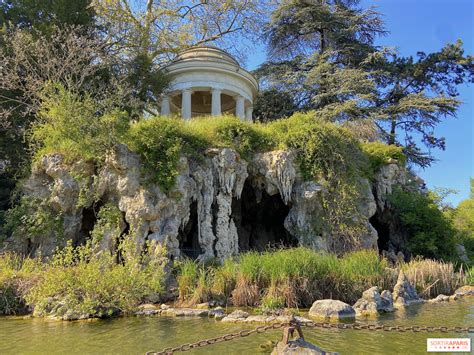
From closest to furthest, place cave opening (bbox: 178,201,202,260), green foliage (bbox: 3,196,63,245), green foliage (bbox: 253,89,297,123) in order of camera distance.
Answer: green foliage (bbox: 3,196,63,245) < cave opening (bbox: 178,201,202,260) < green foliage (bbox: 253,89,297,123)

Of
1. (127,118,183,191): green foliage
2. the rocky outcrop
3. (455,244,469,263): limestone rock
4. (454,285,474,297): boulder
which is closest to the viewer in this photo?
(454,285,474,297): boulder

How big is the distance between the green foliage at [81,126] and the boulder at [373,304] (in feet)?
26.8

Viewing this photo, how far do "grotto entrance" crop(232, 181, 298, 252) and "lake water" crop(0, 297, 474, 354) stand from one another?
771 cm

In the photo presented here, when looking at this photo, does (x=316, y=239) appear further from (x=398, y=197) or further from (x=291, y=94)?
(x=291, y=94)

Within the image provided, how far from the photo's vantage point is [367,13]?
946 inches

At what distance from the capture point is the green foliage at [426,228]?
613 inches

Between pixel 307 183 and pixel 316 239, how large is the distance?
1884mm

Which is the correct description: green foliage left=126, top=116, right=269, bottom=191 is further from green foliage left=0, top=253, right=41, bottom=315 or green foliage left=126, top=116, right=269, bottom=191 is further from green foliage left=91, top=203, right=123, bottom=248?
green foliage left=0, top=253, right=41, bottom=315

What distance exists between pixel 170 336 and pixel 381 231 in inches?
513

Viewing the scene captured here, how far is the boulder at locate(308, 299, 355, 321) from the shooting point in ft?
27.9

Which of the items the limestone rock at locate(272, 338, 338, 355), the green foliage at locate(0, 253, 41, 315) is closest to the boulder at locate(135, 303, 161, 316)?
the green foliage at locate(0, 253, 41, 315)

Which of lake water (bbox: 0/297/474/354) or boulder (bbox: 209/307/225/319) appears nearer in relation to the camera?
lake water (bbox: 0/297/474/354)

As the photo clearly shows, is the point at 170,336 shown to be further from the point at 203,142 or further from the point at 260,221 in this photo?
the point at 260,221

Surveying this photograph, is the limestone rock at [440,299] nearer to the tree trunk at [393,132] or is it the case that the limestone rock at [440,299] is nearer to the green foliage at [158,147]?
the green foliage at [158,147]
